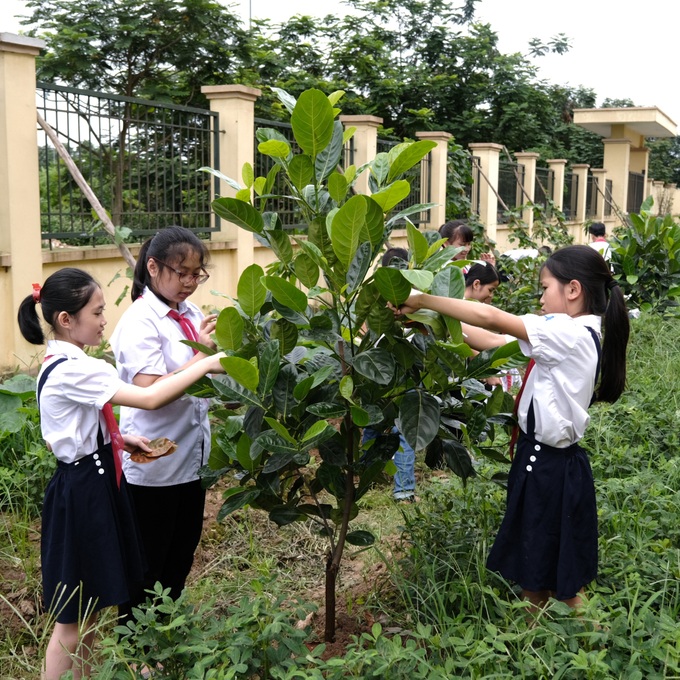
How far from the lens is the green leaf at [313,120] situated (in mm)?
2295

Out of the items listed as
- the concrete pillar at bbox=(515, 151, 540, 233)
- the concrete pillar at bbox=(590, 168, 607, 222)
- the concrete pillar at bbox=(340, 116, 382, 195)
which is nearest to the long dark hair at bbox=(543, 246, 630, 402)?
the concrete pillar at bbox=(340, 116, 382, 195)

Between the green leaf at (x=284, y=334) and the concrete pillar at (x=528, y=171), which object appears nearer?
the green leaf at (x=284, y=334)

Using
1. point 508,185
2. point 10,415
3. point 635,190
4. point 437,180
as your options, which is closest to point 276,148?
point 10,415

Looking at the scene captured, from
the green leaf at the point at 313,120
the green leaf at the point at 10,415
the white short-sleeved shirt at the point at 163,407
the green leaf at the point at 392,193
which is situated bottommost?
the green leaf at the point at 10,415

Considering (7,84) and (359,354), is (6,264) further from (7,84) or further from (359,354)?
(359,354)

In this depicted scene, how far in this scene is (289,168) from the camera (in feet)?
8.01

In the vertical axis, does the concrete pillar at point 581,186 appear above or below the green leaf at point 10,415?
above

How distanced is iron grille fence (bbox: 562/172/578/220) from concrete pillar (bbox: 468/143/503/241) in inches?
242

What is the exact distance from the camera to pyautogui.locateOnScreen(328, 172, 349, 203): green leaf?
234 centimetres

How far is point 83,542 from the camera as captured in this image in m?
2.60

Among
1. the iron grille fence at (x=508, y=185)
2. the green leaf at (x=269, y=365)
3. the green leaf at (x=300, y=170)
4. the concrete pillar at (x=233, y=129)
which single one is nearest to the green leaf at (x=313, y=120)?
the green leaf at (x=300, y=170)

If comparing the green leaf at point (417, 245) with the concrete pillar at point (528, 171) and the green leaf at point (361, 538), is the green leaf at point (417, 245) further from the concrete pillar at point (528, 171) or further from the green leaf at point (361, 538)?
the concrete pillar at point (528, 171)

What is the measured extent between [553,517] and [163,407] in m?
1.28

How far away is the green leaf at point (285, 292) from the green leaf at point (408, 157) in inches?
17.8
